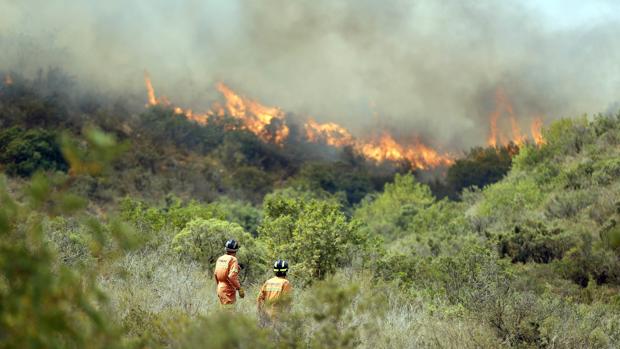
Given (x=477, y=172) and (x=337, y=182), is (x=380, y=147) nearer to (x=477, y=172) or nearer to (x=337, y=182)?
(x=477, y=172)

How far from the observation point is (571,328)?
9156 mm

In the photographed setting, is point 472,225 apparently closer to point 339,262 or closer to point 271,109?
point 339,262

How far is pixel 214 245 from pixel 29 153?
52789 mm

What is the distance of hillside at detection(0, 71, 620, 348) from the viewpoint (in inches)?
119

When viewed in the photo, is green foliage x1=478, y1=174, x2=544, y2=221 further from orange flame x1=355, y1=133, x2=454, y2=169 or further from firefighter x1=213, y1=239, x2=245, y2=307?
orange flame x1=355, y1=133, x2=454, y2=169

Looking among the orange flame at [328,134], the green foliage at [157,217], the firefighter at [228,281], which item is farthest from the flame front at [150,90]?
the firefighter at [228,281]

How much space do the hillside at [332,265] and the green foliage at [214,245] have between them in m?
0.04

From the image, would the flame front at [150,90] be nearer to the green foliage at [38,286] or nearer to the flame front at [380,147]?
the flame front at [380,147]

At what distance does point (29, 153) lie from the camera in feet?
203

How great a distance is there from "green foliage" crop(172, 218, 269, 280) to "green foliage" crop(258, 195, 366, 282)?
2.35 feet

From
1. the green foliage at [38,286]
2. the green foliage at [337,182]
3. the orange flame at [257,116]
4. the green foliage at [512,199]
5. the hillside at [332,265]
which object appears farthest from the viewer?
the orange flame at [257,116]

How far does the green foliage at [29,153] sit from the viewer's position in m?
59.7

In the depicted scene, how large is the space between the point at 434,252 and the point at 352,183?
65711 millimetres

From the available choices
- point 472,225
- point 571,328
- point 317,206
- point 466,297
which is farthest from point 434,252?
point 571,328
